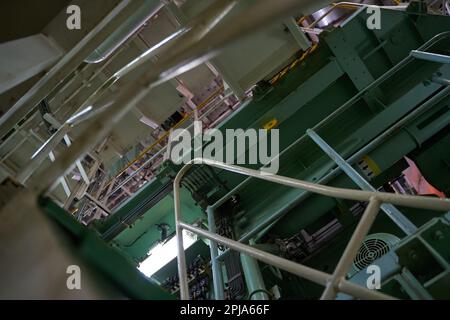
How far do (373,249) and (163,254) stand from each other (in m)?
2.12

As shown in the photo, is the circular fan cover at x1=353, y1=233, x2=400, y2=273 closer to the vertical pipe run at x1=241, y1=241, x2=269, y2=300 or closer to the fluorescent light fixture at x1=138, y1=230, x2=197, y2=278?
the vertical pipe run at x1=241, y1=241, x2=269, y2=300

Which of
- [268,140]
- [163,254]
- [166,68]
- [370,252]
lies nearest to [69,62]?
[166,68]

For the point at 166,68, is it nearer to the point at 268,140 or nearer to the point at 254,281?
the point at 254,281

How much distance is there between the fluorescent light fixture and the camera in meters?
3.86

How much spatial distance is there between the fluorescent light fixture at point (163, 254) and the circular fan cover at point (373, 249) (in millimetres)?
1632

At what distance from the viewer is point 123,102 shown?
3.79 ft

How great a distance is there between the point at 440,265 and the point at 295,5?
1.76 meters

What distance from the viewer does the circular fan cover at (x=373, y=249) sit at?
9.55 feet

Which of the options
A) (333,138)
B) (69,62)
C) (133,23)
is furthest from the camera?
(333,138)

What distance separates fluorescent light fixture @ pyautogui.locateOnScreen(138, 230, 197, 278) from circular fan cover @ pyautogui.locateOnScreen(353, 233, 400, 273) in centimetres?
163

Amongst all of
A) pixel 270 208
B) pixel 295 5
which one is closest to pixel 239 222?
pixel 270 208

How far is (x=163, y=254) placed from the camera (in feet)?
12.8

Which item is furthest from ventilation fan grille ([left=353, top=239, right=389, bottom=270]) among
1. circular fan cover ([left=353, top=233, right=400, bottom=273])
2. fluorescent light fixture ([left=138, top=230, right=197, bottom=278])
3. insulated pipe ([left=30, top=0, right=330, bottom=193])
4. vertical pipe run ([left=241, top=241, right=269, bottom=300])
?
insulated pipe ([left=30, top=0, right=330, bottom=193])

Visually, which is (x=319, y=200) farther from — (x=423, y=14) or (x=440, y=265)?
(x=423, y=14)
